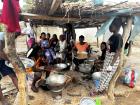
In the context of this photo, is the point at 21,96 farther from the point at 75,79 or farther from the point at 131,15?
the point at 75,79

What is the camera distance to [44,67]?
9.57 meters

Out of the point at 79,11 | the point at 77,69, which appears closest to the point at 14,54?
the point at 79,11

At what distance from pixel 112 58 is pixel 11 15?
3418 mm

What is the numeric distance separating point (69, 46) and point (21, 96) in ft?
18.2

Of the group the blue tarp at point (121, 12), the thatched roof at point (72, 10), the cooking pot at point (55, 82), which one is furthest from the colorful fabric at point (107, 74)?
the blue tarp at point (121, 12)

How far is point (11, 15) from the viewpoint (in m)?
5.79

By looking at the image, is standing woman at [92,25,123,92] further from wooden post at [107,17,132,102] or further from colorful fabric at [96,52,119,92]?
wooden post at [107,17,132,102]

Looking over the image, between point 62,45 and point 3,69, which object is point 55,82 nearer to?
point 3,69

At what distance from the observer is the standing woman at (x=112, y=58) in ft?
26.0

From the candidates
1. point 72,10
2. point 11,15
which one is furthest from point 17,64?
point 72,10

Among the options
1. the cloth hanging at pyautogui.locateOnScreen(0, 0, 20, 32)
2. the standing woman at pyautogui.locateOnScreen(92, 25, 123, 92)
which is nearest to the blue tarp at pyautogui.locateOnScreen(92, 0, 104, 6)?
the standing woman at pyautogui.locateOnScreen(92, 25, 123, 92)

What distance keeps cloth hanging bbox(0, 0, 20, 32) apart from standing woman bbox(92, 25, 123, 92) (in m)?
2.87

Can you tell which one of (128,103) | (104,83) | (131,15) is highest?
(131,15)

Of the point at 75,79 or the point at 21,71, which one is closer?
the point at 21,71
